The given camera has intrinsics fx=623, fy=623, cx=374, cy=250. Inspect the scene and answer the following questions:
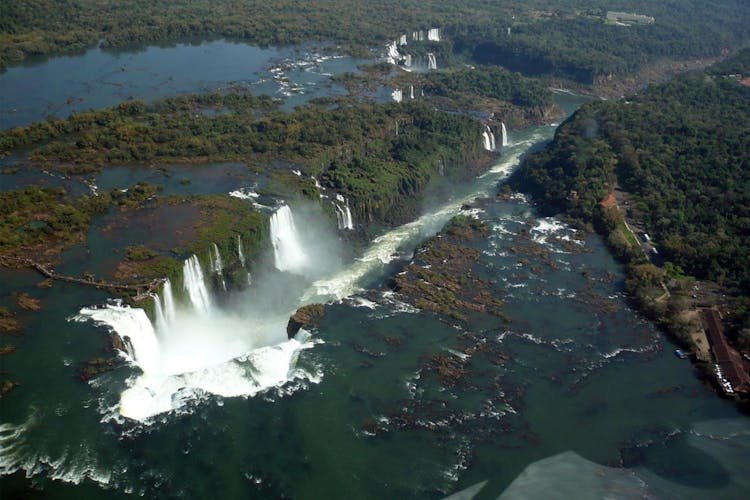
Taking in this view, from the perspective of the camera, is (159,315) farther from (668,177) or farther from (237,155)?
(668,177)

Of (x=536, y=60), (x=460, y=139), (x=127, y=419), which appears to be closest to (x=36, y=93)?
(x=460, y=139)

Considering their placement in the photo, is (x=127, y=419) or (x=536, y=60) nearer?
(x=127, y=419)

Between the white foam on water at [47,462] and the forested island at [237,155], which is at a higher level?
the forested island at [237,155]

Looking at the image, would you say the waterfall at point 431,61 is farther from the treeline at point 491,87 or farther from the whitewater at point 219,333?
the whitewater at point 219,333

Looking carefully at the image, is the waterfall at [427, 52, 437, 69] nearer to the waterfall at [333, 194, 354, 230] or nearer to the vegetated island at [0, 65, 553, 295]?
the vegetated island at [0, 65, 553, 295]

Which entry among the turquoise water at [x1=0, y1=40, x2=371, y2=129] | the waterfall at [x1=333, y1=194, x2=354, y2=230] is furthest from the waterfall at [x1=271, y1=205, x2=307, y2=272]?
the turquoise water at [x1=0, y1=40, x2=371, y2=129]

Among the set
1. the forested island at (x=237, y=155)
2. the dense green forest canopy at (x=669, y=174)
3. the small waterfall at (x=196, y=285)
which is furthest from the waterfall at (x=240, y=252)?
the dense green forest canopy at (x=669, y=174)

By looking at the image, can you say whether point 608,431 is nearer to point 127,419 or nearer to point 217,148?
point 127,419
